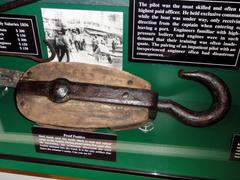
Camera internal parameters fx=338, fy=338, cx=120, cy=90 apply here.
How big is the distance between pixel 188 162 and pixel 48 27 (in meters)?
0.61

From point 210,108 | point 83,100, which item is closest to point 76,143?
point 83,100

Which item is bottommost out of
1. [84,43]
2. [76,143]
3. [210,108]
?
[76,143]

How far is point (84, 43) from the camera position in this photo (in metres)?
0.97

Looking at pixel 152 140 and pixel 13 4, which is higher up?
pixel 13 4

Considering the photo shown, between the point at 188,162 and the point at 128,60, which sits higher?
the point at 128,60

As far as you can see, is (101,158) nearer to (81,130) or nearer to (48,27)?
(81,130)

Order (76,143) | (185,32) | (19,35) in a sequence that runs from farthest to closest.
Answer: (76,143)
(19,35)
(185,32)

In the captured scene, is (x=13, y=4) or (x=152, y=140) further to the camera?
(x=152, y=140)

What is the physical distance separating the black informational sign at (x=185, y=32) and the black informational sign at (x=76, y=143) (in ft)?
0.94

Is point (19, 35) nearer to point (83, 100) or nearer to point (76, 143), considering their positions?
point (83, 100)

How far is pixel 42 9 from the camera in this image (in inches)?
36.3

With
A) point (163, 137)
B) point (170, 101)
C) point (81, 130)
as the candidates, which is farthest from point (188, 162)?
point (81, 130)

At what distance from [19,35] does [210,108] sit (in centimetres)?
59

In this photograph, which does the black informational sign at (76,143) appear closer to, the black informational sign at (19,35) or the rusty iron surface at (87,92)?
the rusty iron surface at (87,92)
